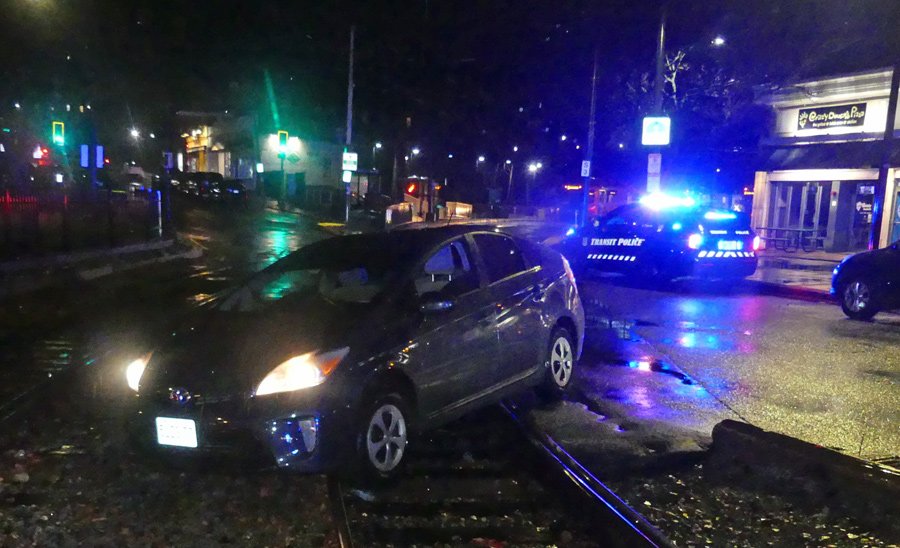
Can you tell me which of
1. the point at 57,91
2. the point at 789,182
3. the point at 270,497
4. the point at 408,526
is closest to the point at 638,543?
the point at 408,526

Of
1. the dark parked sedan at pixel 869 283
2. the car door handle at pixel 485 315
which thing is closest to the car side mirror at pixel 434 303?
the car door handle at pixel 485 315

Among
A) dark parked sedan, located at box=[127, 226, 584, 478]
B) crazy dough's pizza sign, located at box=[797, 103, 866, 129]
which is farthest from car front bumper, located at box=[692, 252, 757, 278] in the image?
crazy dough's pizza sign, located at box=[797, 103, 866, 129]

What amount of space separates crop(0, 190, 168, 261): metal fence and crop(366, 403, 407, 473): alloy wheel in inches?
471

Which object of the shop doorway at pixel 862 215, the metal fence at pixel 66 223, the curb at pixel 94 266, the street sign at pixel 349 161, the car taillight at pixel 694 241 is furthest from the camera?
the street sign at pixel 349 161

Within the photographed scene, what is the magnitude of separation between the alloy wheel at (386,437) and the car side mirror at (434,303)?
707 mm

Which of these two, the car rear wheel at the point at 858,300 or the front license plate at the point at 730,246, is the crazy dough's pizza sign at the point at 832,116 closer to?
the front license plate at the point at 730,246

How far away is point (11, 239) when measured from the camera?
14.5 meters

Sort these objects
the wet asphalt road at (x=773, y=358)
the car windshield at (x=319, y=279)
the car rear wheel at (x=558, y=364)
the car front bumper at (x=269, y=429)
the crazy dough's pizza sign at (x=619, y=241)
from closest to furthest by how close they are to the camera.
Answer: the car front bumper at (x=269, y=429)
the car windshield at (x=319, y=279)
the wet asphalt road at (x=773, y=358)
the car rear wheel at (x=558, y=364)
the crazy dough's pizza sign at (x=619, y=241)

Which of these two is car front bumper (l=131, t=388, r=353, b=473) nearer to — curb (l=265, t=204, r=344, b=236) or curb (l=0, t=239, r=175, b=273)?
curb (l=0, t=239, r=175, b=273)

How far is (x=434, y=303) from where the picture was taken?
5.33m

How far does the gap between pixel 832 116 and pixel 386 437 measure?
2446cm

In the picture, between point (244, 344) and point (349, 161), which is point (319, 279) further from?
point (349, 161)

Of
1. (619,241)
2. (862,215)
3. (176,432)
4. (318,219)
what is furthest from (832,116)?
(318,219)

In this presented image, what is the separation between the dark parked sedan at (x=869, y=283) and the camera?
11430 mm
